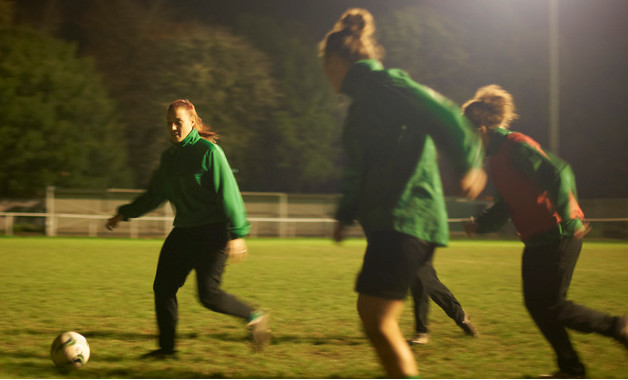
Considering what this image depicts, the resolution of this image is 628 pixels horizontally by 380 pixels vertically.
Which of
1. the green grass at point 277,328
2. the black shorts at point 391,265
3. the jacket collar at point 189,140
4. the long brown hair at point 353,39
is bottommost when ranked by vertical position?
the green grass at point 277,328

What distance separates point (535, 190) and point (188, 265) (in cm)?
229

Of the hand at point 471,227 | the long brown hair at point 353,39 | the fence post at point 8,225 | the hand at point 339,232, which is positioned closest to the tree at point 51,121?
the fence post at point 8,225

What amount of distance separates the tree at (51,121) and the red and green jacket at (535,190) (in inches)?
1186

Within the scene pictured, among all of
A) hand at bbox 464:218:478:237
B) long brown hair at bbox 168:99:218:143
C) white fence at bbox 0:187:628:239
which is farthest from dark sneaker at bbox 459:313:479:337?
white fence at bbox 0:187:628:239

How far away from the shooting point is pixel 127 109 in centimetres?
3506

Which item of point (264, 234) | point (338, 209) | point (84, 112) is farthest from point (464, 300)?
point (84, 112)

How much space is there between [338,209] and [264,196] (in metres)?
26.4

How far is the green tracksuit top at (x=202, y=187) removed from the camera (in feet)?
15.2

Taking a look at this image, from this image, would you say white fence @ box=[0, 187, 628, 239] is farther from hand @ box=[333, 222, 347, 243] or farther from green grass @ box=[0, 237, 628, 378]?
hand @ box=[333, 222, 347, 243]

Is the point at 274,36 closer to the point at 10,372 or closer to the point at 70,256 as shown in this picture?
the point at 70,256

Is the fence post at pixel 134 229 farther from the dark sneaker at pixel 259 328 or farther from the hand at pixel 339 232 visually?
the hand at pixel 339 232

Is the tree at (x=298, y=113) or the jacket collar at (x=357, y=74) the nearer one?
the jacket collar at (x=357, y=74)

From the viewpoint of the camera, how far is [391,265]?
303cm

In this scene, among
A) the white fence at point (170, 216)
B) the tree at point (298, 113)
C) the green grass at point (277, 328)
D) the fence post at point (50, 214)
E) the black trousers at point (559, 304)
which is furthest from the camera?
A: the tree at point (298, 113)
